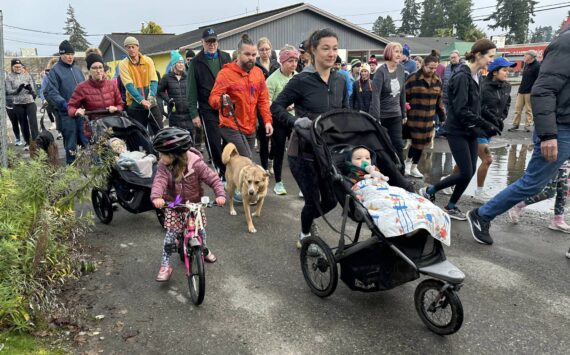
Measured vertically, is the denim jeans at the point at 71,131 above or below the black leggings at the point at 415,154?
above

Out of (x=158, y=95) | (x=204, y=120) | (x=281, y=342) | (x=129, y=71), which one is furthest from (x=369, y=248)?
(x=158, y=95)

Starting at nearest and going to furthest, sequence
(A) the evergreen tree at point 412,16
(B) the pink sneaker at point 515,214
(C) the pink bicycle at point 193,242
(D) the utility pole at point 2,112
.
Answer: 1. (C) the pink bicycle at point 193,242
2. (D) the utility pole at point 2,112
3. (B) the pink sneaker at point 515,214
4. (A) the evergreen tree at point 412,16

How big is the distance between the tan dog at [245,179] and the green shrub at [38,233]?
5.44ft

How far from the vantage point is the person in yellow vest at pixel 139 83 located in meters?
7.45

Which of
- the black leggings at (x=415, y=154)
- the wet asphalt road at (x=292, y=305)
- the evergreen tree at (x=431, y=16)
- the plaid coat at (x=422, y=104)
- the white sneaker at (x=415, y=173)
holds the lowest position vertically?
the wet asphalt road at (x=292, y=305)

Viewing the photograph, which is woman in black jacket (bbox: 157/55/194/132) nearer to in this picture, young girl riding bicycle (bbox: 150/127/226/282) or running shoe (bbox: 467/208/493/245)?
young girl riding bicycle (bbox: 150/127/226/282)

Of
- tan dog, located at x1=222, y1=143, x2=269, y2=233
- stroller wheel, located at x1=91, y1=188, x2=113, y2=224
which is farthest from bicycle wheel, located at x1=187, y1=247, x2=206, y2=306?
stroller wheel, located at x1=91, y1=188, x2=113, y2=224

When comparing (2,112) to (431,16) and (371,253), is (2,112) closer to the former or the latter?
(371,253)

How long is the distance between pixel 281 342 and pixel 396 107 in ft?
16.2

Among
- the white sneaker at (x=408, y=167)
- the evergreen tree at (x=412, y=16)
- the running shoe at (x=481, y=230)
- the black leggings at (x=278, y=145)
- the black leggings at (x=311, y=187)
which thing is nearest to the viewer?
the black leggings at (x=311, y=187)

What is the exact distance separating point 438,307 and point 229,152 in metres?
3.70

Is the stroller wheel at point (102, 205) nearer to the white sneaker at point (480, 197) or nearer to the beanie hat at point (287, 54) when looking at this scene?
the beanie hat at point (287, 54)

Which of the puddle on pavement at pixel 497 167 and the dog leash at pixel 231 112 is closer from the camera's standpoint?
the dog leash at pixel 231 112

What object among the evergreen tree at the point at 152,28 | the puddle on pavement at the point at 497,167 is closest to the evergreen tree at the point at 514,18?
Result: the evergreen tree at the point at 152,28
